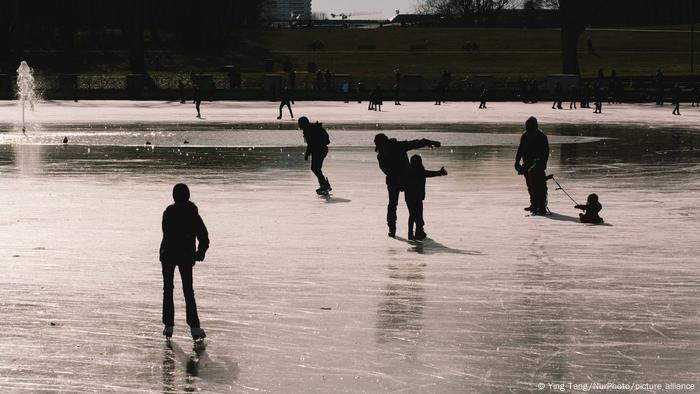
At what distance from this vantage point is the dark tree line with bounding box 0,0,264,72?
287 ft

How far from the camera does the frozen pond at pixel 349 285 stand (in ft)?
31.0

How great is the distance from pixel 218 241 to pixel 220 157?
44.4 ft

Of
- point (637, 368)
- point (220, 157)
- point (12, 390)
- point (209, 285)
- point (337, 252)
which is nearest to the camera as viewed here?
point (12, 390)

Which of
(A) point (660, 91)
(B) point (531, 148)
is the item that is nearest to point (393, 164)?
(B) point (531, 148)

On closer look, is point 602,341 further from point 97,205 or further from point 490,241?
point 97,205

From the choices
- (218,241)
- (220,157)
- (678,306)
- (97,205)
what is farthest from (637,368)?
(220,157)

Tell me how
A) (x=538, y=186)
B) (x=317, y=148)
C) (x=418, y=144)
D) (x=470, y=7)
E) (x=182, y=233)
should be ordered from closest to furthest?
(x=182, y=233)
(x=418, y=144)
(x=538, y=186)
(x=317, y=148)
(x=470, y=7)

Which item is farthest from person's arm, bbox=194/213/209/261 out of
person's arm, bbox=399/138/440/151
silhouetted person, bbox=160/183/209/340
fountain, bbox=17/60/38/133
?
fountain, bbox=17/60/38/133

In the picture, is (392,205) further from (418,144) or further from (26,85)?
(26,85)

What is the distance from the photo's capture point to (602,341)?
10391 mm

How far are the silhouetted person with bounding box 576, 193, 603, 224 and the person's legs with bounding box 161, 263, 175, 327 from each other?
868cm

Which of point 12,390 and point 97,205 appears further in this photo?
point 97,205

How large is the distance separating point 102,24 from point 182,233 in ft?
317

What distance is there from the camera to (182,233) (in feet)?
33.9
